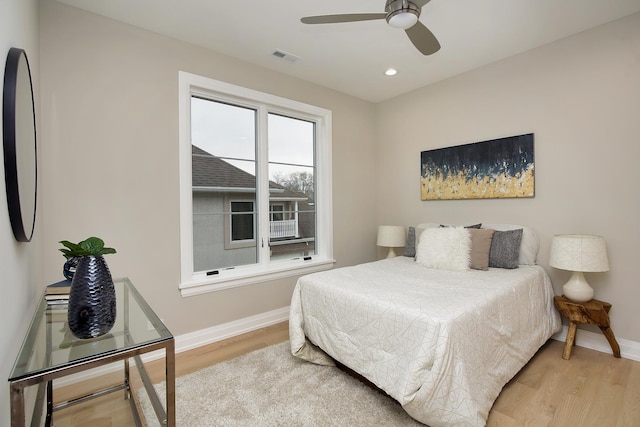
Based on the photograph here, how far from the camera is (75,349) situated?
1.01 metres

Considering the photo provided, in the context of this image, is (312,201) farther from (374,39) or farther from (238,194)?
(374,39)

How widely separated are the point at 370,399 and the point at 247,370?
0.93 meters

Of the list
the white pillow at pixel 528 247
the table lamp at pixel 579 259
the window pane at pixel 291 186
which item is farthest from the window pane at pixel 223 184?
the table lamp at pixel 579 259

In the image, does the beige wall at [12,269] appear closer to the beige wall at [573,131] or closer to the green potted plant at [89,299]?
the green potted plant at [89,299]

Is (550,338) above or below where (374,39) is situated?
below

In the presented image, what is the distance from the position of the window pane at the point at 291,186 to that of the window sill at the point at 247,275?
0.55ft

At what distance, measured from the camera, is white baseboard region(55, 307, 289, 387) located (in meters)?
2.18

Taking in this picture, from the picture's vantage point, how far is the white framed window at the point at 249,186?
2713 millimetres

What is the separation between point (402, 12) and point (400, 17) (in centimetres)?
3

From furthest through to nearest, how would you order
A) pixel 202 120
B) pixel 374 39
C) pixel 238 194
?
1. pixel 238 194
2. pixel 202 120
3. pixel 374 39

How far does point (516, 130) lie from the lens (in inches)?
115

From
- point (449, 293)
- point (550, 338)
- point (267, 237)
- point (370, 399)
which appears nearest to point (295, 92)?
point (267, 237)

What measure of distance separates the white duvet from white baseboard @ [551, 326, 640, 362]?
6.8 inches

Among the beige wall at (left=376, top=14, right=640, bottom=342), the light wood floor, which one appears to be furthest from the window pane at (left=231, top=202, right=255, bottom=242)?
the beige wall at (left=376, top=14, right=640, bottom=342)
